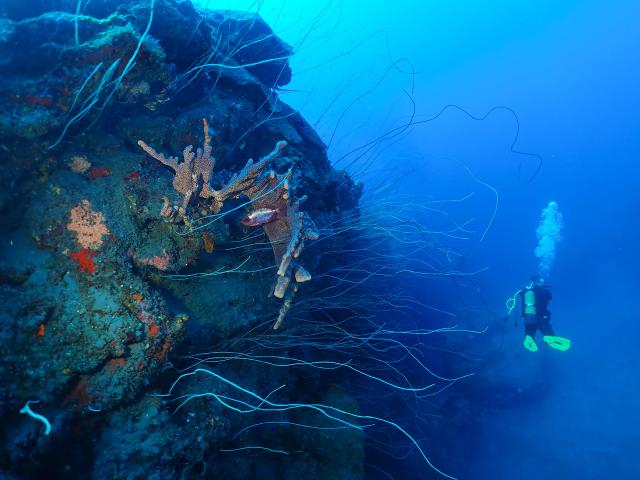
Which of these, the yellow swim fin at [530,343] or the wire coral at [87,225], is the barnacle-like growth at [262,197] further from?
the yellow swim fin at [530,343]

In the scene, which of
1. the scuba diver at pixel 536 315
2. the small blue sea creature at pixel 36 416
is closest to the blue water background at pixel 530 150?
the scuba diver at pixel 536 315

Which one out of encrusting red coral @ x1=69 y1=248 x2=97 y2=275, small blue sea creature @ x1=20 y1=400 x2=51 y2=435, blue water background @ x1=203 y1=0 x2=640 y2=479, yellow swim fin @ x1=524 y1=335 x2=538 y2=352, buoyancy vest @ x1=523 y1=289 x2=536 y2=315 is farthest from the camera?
blue water background @ x1=203 y1=0 x2=640 y2=479

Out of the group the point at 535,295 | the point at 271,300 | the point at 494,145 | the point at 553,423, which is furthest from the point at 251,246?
the point at 494,145

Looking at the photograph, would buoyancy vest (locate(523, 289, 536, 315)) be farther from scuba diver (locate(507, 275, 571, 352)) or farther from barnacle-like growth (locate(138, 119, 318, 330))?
barnacle-like growth (locate(138, 119, 318, 330))

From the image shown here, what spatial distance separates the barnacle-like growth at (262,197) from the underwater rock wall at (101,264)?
0.15 metres

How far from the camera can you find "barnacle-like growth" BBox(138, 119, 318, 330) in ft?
9.51

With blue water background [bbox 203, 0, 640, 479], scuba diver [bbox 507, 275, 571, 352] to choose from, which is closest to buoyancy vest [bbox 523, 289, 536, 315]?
scuba diver [bbox 507, 275, 571, 352]

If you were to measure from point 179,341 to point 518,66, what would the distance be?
113943 mm

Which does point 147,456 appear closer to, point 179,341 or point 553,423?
point 179,341

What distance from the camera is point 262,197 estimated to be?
3.35 meters

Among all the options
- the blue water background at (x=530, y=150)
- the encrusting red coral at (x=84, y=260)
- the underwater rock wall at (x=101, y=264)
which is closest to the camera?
the underwater rock wall at (x=101, y=264)

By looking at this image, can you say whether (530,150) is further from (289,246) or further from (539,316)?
(289,246)

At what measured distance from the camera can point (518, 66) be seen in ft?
292

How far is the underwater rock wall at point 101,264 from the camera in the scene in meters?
2.21
